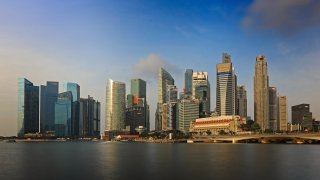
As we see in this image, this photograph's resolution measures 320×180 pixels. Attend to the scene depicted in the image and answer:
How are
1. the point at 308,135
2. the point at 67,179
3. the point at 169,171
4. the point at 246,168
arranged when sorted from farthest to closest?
the point at 308,135 → the point at 246,168 → the point at 169,171 → the point at 67,179

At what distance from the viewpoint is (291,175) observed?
65.7 metres

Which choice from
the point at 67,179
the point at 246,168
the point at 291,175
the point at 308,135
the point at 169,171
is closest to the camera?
the point at 67,179

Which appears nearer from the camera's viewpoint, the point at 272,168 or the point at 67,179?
the point at 67,179

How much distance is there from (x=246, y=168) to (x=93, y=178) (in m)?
30.0

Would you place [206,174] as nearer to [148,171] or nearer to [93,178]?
[148,171]

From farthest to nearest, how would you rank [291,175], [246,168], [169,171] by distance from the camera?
1. [246,168]
2. [169,171]
3. [291,175]

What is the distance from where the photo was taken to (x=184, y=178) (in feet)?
202

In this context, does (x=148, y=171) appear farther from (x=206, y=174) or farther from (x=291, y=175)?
(x=291, y=175)

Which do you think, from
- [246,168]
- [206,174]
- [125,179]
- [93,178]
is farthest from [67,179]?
[246,168]

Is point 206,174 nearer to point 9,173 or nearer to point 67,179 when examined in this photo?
point 67,179

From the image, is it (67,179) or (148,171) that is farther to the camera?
(148,171)

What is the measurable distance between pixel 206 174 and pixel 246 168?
1288 centimetres

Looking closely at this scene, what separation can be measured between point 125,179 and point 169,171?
1249 centimetres

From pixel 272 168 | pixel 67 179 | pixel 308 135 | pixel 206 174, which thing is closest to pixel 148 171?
pixel 206 174
